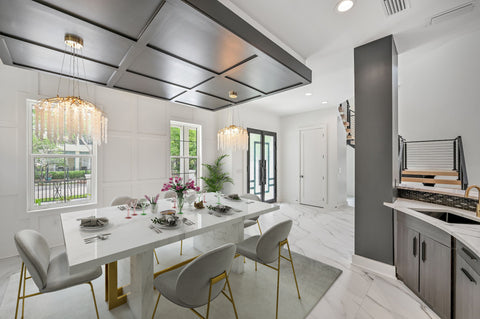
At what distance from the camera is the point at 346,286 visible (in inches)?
86.0

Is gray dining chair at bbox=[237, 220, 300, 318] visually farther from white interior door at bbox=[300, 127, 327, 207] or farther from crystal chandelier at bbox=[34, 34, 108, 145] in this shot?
white interior door at bbox=[300, 127, 327, 207]

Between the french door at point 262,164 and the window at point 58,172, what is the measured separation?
12.2 feet

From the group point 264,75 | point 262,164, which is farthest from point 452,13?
point 262,164

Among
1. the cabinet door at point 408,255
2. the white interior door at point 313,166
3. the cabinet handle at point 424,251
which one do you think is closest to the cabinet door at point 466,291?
the cabinet handle at point 424,251

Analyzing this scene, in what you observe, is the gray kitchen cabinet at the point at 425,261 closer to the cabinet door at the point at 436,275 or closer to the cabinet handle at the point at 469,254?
the cabinet door at the point at 436,275

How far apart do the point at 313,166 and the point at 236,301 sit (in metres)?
4.80

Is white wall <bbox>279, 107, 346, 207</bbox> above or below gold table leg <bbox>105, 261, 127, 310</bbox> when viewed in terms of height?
above

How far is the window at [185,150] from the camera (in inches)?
180

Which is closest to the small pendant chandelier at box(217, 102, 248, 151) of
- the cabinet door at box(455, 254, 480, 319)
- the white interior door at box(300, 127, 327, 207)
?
the cabinet door at box(455, 254, 480, 319)

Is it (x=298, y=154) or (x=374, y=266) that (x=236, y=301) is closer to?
(x=374, y=266)

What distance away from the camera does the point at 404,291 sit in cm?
209

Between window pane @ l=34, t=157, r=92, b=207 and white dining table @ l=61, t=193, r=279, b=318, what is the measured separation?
5.07 feet

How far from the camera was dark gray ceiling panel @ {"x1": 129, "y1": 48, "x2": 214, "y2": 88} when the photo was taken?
78.6 inches

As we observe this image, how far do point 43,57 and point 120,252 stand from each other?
7.28ft
